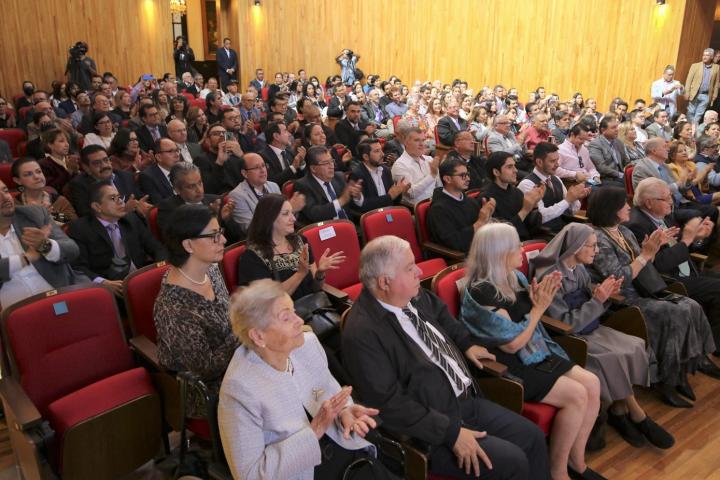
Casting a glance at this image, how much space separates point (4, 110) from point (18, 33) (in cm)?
378

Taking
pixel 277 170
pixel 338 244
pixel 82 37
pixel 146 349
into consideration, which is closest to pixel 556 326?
pixel 338 244

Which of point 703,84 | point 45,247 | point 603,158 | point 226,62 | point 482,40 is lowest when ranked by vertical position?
point 603,158

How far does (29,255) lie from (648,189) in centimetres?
342

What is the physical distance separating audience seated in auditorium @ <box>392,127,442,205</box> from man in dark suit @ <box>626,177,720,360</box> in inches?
63.2

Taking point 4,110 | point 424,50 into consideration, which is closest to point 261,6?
point 424,50

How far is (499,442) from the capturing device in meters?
1.98

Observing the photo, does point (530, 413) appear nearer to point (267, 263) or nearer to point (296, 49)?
point (267, 263)

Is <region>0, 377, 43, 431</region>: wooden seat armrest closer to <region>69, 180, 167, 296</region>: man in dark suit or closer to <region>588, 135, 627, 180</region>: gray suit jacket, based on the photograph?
<region>69, 180, 167, 296</region>: man in dark suit

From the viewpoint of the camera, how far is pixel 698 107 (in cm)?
1028

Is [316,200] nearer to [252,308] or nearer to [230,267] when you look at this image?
[230,267]

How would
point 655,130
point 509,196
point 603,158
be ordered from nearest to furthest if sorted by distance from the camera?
point 509,196, point 603,158, point 655,130

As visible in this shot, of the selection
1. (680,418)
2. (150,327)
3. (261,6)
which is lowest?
(680,418)

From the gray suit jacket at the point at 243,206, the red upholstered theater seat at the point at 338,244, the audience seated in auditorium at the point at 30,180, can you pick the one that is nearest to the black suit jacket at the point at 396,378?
the red upholstered theater seat at the point at 338,244

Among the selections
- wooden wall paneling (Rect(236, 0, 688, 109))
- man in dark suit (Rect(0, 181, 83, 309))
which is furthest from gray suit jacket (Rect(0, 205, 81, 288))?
wooden wall paneling (Rect(236, 0, 688, 109))
